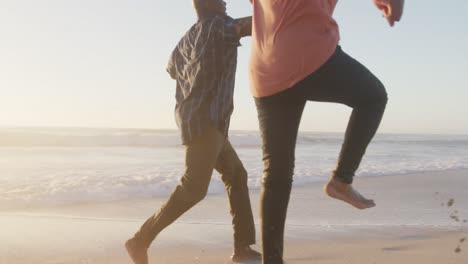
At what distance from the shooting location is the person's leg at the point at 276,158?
2.40 metres

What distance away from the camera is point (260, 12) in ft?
8.13

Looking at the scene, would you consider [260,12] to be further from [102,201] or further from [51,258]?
[102,201]

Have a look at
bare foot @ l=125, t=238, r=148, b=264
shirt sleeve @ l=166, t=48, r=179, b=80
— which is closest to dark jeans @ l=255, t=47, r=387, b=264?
bare foot @ l=125, t=238, r=148, b=264

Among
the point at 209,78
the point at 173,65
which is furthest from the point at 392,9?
the point at 173,65

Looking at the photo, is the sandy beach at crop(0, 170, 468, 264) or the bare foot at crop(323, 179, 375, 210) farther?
the sandy beach at crop(0, 170, 468, 264)

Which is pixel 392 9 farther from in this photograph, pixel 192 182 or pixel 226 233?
pixel 226 233

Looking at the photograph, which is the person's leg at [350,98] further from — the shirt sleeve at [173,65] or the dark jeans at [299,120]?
the shirt sleeve at [173,65]

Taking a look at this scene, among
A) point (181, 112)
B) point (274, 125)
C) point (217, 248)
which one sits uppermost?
point (274, 125)

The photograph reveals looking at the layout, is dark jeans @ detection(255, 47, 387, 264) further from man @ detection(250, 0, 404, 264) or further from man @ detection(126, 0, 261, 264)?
man @ detection(126, 0, 261, 264)

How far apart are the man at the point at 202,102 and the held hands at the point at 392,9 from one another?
1225 millimetres

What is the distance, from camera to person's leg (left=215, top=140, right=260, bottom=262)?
12.6 feet

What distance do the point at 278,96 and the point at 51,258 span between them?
2284 mm

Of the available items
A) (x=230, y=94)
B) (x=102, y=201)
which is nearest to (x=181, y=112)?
(x=230, y=94)

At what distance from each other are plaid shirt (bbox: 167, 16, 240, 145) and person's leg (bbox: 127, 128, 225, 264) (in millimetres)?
57
